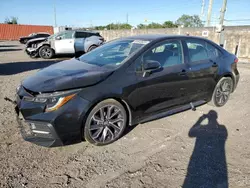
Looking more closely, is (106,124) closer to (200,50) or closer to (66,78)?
(66,78)

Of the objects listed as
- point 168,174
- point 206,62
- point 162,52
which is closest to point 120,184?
point 168,174

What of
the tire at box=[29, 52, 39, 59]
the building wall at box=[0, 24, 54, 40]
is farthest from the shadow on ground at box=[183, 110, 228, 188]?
the building wall at box=[0, 24, 54, 40]

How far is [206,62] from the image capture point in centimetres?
399

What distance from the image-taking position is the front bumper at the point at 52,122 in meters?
2.48

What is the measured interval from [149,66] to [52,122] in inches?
63.0

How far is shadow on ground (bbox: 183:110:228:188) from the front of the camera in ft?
7.54

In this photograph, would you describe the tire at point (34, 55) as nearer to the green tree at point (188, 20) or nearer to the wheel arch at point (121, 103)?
the wheel arch at point (121, 103)

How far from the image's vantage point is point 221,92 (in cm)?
448

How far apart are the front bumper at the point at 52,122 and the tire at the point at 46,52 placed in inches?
392

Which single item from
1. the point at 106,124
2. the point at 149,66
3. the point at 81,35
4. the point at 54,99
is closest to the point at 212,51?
the point at 149,66

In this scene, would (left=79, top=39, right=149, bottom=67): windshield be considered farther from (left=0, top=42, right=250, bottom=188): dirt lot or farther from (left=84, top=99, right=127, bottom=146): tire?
(left=0, top=42, right=250, bottom=188): dirt lot

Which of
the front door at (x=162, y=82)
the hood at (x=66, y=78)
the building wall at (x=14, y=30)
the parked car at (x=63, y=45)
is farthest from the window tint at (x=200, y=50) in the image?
the building wall at (x=14, y=30)

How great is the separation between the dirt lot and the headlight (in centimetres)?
73

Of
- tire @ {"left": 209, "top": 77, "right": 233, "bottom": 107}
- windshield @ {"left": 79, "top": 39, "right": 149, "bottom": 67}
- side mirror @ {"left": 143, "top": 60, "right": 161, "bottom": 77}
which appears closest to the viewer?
side mirror @ {"left": 143, "top": 60, "right": 161, "bottom": 77}
